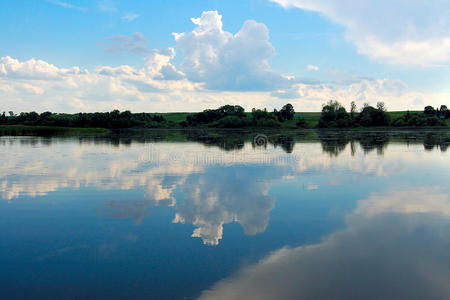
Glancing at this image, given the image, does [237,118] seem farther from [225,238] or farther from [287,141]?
[225,238]

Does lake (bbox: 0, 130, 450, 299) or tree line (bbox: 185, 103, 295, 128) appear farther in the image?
tree line (bbox: 185, 103, 295, 128)

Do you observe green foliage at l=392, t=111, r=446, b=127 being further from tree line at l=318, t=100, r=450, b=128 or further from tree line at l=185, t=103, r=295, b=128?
tree line at l=185, t=103, r=295, b=128

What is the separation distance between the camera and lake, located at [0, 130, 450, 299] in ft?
24.3

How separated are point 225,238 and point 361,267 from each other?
346 centimetres

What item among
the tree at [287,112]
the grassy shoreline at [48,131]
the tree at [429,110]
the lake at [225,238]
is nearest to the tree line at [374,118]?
the tree at [429,110]

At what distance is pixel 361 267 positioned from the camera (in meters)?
8.22

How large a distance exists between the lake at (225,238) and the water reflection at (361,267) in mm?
30

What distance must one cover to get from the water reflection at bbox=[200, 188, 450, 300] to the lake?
0.03 metres

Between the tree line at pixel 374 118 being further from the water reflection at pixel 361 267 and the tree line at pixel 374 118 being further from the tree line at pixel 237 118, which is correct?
the water reflection at pixel 361 267

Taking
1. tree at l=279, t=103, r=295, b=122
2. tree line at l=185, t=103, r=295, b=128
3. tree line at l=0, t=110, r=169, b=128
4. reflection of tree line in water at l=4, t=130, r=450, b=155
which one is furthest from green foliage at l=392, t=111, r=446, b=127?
tree line at l=0, t=110, r=169, b=128

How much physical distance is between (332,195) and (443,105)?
154455 mm

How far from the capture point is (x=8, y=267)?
8.28 meters

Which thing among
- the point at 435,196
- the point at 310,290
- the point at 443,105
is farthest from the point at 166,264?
the point at 443,105

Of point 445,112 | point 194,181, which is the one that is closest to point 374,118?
point 445,112
